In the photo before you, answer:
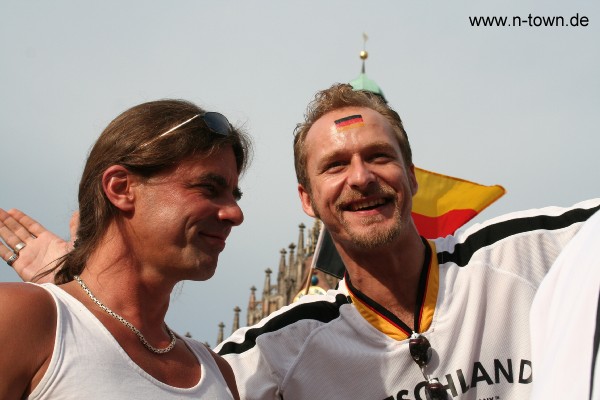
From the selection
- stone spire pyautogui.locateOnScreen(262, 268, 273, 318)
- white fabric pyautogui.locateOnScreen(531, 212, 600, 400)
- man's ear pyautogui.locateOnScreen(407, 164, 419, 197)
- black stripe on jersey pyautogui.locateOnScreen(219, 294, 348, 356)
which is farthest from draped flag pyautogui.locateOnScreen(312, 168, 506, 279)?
stone spire pyautogui.locateOnScreen(262, 268, 273, 318)

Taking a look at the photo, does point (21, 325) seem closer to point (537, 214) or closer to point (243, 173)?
point (243, 173)

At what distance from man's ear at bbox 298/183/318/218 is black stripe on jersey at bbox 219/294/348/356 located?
61cm

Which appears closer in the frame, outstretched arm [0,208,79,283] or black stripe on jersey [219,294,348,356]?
outstretched arm [0,208,79,283]

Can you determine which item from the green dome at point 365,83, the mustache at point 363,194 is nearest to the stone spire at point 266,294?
the green dome at point 365,83

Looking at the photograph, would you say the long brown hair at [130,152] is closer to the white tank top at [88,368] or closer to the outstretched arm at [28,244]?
the white tank top at [88,368]

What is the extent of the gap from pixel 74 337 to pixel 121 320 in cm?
28

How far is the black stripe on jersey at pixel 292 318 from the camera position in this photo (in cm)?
373

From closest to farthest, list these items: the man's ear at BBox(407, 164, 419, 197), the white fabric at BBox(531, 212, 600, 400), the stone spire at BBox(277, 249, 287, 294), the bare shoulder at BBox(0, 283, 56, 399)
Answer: the white fabric at BBox(531, 212, 600, 400) < the bare shoulder at BBox(0, 283, 56, 399) < the man's ear at BBox(407, 164, 419, 197) < the stone spire at BBox(277, 249, 287, 294)

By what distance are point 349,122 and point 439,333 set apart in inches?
50.3

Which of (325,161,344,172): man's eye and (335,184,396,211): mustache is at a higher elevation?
(325,161,344,172): man's eye

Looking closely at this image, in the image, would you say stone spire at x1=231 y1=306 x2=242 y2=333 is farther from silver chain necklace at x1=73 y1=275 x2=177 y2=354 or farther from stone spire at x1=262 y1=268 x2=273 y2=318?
silver chain necklace at x1=73 y1=275 x2=177 y2=354

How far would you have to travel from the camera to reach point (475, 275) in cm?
361

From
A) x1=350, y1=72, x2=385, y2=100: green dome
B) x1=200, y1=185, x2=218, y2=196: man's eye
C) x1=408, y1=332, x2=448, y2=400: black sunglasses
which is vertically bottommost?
x1=408, y1=332, x2=448, y2=400: black sunglasses

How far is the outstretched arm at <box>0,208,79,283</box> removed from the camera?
3.35m
